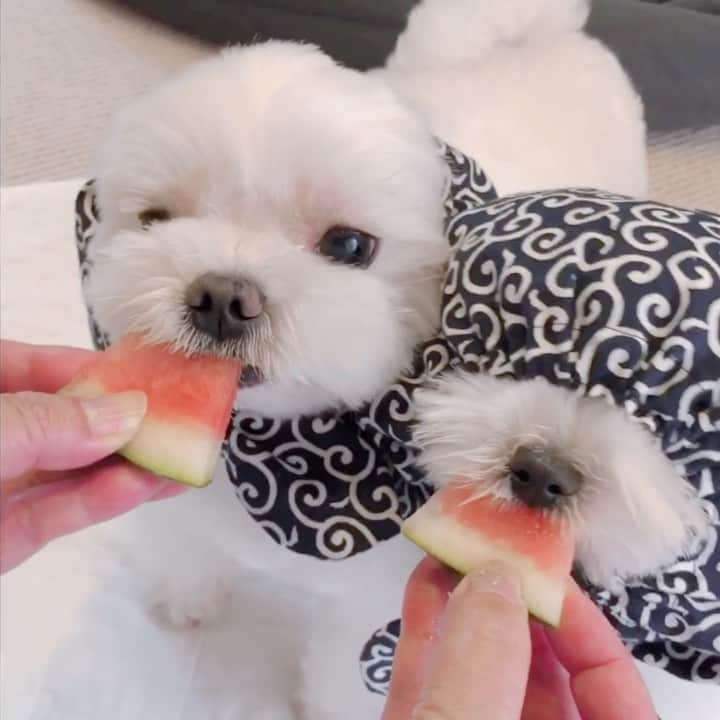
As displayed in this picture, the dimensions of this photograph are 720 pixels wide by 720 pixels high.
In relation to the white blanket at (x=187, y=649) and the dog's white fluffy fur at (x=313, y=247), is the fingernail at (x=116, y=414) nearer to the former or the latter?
the dog's white fluffy fur at (x=313, y=247)

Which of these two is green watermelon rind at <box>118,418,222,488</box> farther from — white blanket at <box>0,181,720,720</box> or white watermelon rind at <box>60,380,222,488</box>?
white blanket at <box>0,181,720,720</box>

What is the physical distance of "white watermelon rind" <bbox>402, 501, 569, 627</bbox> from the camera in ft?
1.92

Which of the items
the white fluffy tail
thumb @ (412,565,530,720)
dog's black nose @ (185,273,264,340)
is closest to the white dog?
dog's black nose @ (185,273,264,340)

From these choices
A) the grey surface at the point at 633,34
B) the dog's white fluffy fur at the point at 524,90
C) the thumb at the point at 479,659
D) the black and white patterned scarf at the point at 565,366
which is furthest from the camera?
the grey surface at the point at 633,34

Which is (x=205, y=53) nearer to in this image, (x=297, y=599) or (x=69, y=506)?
(x=297, y=599)

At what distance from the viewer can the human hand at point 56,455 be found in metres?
0.57

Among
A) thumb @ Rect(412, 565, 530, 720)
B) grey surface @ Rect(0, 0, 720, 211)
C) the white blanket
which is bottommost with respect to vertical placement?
the white blanket

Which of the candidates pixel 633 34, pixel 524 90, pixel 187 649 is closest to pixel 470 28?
pixel 524 90

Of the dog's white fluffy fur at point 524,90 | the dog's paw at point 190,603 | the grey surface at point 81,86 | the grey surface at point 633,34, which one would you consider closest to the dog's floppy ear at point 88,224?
the dog's paw at point 190,603

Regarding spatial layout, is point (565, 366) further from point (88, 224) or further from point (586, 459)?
point (88, 224)

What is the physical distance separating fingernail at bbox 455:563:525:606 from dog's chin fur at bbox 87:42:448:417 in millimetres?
172

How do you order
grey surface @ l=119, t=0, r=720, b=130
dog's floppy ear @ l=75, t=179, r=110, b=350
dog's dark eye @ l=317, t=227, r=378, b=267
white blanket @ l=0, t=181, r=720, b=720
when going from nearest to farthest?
1. dog's dark eye @ l=317, t=227, r=378, b=267
2. dog's floppy ear @ l=75, t=179, r=110, b=350
3. white blanket @ l=0, t=181, r=720, b=720
4. grey surface @ l=119, t=0, r=720, b=130

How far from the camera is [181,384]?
664 millimetres

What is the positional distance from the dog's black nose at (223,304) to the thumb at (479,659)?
0.23 meters
